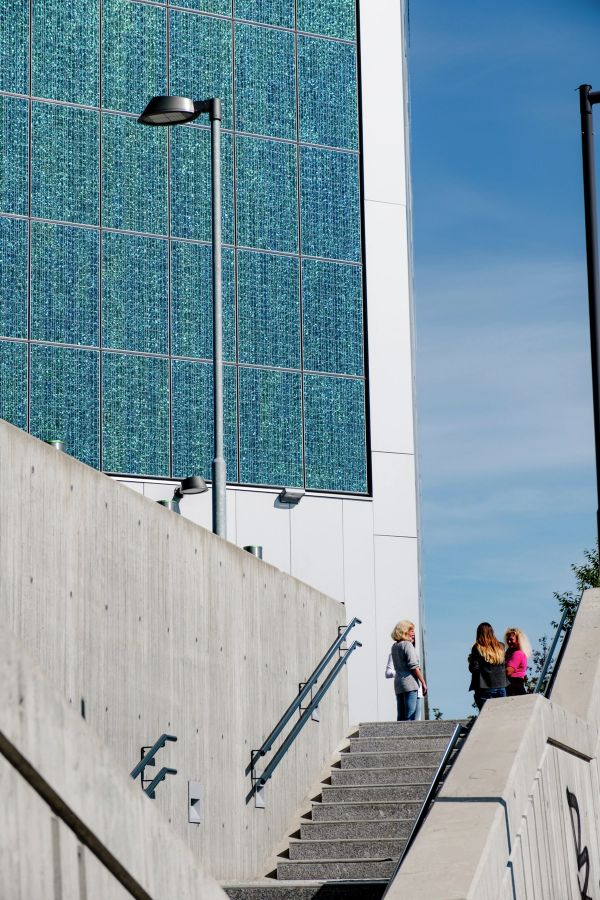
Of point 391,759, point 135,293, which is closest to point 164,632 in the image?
point 391,759

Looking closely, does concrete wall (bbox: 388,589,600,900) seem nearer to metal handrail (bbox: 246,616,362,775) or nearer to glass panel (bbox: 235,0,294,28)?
metal handrail (bbox: 246,616,362,775)

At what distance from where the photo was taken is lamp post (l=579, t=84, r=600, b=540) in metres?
16.6

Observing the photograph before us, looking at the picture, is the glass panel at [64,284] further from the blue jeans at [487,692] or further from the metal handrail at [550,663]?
the metal handrail at [550,663]

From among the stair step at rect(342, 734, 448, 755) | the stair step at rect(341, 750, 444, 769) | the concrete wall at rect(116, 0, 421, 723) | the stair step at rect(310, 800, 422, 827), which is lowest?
the stair step at rect(310, 800, 422, 827)

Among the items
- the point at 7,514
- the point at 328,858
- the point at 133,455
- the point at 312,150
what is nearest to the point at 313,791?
the point at 328,858

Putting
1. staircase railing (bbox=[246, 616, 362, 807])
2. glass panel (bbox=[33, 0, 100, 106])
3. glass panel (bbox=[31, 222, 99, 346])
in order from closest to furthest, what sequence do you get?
staircase railing (bbox=[246, 616, 362, 807]) < glass panel (bbox=[31, 222, 99, 346]) < glass panel (bbox=[33, 0, 100, 106])

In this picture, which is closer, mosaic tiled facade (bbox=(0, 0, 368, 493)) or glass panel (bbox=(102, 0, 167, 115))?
mosaic tiled facade (bbox=(0, 0, 368, 493))

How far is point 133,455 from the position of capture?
22047mm

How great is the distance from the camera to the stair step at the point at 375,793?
13836 mm

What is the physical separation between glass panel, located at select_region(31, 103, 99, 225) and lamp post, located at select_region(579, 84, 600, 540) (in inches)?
309

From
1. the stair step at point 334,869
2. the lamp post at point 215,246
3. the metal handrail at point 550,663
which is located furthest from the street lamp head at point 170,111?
the stair step at point 334,869

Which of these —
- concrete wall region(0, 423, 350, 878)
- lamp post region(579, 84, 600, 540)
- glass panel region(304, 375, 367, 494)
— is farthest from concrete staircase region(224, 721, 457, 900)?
glass panel region(304, 375, 367, 494)

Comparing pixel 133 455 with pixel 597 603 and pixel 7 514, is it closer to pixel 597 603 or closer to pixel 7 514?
pixel 597 603

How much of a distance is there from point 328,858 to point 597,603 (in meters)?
Answer: 3.18
